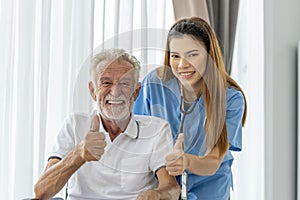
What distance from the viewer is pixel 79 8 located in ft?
6.47

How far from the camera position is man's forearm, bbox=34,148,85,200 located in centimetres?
137

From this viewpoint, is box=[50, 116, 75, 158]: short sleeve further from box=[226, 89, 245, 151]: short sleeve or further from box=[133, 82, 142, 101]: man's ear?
box=[226, 89, 245, 151]: short sleeve

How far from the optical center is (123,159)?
1.38 metres

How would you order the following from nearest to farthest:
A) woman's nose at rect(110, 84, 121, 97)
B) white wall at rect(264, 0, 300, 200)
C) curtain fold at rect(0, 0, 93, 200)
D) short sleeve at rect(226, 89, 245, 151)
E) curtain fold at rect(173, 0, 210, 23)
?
woman's nose at rect(110, 84, 121, 97), short sleeve at rect(226, 89, 245, 151), curtain fold at rect(0, 0, 93, 200), curtain fold at rect(173, 0, 210, 23), white wall at rect(264, 0, 300, 200)

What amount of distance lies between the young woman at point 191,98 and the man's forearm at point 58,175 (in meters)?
0.20

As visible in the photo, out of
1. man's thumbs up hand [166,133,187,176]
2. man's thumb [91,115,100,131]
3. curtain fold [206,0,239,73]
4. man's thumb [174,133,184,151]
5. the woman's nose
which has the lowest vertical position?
man's thumbs up hand [166,133,187,176]

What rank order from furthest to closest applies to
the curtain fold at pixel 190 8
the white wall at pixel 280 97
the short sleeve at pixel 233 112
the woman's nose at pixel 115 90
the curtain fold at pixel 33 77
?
the white wall at pixel 280 97
the curtain fold at pixel 190 8
the curtain fold at pixel 33 77
the short sleeve at pixel 233 112
the woman's nose at pixel 115 90

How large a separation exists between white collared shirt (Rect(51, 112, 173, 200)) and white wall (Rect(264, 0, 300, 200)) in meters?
1.07

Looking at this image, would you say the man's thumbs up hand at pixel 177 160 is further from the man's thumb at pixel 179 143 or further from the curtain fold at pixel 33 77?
the curtain fold at pixel 33 77

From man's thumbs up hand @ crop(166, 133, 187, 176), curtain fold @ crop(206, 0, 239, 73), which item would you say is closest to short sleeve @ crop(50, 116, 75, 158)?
man's thumbs up hand @ crop(166, 133, 187, 176)

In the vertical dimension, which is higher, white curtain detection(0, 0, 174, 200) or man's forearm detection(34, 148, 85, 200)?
white curtain detection(0, 0, 174, 200)

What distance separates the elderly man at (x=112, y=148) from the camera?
1357mm

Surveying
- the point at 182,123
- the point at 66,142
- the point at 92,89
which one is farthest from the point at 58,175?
the point at 182,123

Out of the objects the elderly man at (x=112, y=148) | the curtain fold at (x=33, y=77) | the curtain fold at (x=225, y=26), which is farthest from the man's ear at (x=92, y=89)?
the curtain fold at (x=225, y=26)
